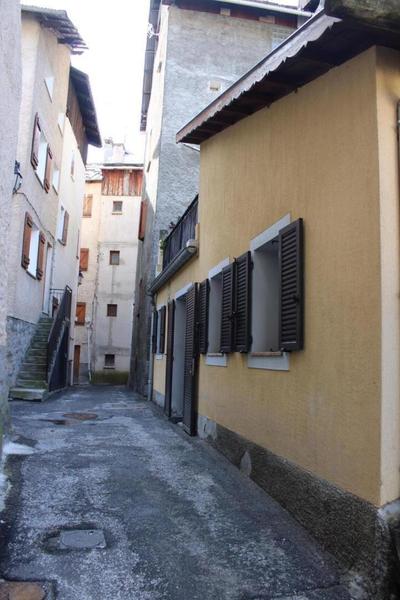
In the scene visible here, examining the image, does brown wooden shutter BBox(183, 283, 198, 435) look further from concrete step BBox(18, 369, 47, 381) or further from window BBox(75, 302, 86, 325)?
window BBox(75, 302, 86, 325)

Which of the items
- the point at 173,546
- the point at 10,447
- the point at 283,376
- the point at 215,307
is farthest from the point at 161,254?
the point at 173,546

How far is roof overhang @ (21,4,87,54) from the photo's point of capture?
13.6 meters

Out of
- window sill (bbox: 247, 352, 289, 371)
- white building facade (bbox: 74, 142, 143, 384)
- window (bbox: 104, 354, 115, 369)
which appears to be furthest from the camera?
white building facade (bbox: 74, 142, 143, 384)

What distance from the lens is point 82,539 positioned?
3842mm

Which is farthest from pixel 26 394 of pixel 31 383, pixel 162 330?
pixel 162 330

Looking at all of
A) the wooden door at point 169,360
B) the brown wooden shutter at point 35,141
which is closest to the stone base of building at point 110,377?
the brown wooden shutter at point 35,141

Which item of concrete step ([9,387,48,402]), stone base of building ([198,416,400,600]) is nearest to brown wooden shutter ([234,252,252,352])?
stone base of building ([198,416,400,600])

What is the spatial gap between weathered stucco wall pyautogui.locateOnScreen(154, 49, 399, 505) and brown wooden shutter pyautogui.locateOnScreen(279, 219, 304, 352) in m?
0.07

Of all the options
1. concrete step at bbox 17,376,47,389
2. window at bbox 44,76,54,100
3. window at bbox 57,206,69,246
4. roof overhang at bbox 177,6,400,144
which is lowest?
concrete step at bbox 17,376,47,389

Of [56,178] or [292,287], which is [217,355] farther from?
[56,178]

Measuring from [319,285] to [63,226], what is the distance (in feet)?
55.8

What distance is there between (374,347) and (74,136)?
762 inches

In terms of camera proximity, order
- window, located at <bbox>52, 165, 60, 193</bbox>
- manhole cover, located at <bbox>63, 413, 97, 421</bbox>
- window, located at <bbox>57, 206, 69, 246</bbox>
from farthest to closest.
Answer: window, located at <bbox>57, 206, 69, 246</bbox> → window, located at <bbox>52, 165, 60, 193</bbox> → manhole cover, located at <bbox>63, 413, 97, 421</bbox>

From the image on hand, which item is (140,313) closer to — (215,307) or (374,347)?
(215,307)
